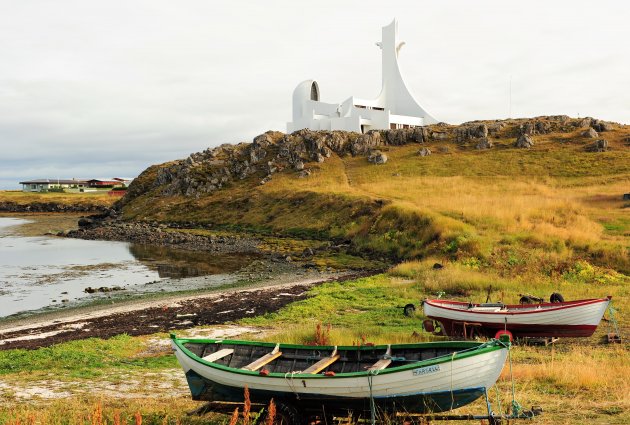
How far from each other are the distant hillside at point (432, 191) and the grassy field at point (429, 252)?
0.73 ft

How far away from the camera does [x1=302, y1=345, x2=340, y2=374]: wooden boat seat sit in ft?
34.8

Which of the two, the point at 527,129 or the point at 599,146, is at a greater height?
the point at 527,129

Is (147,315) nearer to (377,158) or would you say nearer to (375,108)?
(377,158)

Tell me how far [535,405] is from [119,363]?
41.3ft

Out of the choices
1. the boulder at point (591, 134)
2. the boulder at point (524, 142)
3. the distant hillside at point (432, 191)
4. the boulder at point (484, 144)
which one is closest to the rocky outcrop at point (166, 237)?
the distant hillside at point (432, 191)

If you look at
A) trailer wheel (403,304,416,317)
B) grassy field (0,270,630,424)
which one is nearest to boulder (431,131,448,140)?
grassy field (0,270,630,424)

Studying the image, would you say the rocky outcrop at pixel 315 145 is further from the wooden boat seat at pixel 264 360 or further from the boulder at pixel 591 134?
the wooden boat seat at pixel 264 360

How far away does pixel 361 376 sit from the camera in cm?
951

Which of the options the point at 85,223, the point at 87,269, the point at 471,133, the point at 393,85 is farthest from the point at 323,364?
the point at 393,85

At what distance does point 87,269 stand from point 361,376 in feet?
132

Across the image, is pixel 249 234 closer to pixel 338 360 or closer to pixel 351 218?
pixel 351 218

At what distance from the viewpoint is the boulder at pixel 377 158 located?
8956cm

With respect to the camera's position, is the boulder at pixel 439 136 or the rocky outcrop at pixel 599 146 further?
the boulder at pixel 439 136

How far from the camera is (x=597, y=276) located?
30.2m
